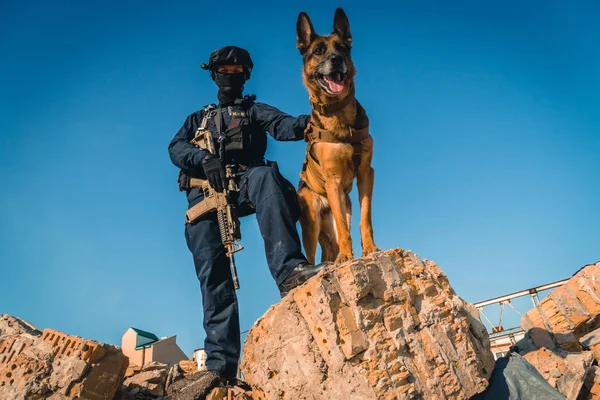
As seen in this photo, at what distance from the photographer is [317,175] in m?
4.33

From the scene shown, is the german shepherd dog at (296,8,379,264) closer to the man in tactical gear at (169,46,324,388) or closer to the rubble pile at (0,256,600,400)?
the man in tactical gear at (169,46,324,388)

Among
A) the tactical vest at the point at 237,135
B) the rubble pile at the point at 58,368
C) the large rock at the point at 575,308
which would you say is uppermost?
the tactical vest at the point at 237,135

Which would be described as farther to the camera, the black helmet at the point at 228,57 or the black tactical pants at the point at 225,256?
the black helmet at the point at 228,57

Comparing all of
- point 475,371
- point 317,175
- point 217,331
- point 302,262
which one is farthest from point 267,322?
point 317,175

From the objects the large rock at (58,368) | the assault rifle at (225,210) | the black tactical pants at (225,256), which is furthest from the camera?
the assault rifle at (225,210)

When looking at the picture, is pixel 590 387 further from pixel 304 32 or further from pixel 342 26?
pixel 304 32

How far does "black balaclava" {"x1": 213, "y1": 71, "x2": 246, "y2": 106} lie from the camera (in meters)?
4.78

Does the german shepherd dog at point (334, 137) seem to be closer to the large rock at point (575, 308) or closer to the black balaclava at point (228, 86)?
the black balaclava at point (228, 86)

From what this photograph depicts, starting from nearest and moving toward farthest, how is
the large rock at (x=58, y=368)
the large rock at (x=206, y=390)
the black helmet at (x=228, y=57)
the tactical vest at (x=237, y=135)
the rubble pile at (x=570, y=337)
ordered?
the large rock at (x=58, y=368) < the large rock at (x=206, y=390) < the rubble pile at (x=570, y=337) < the tactical vest at (x=237, y=135) < the black helmet at (x=228, y=57)

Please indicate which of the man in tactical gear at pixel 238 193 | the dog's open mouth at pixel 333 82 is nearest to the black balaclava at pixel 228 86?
the man in tactical gear at pixel 238 193

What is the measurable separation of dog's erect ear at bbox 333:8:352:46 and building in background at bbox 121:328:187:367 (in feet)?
18.2

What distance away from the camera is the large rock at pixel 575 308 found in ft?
18.0

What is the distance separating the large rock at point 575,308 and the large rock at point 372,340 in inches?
127

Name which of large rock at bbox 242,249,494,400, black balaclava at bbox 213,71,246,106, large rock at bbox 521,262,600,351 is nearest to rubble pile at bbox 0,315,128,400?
large rock at bbox 242,249,494,400
